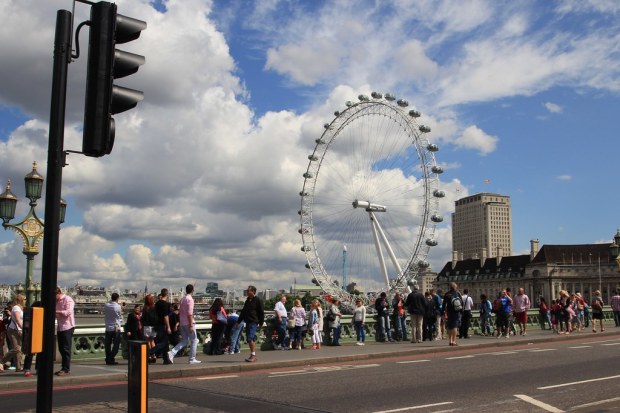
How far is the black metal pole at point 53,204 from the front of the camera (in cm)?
537

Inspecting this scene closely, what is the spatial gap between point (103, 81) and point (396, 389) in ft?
30.9

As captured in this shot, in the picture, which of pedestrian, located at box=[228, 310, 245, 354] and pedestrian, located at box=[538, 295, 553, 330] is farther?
pedestrian, located at box=[538, 295, 553, 330]

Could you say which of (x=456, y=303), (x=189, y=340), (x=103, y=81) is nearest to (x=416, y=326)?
(x=456, y=303)

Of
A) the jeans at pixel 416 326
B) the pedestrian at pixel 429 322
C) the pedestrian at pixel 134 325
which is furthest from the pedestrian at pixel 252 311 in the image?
the pedestrian at pixel 429 322

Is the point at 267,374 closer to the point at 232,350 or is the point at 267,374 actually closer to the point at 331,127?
the point at 232,350

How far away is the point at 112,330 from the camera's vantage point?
1862cm

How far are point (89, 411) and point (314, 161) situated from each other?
50277 millimetres

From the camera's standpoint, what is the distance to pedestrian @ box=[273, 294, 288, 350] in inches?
891

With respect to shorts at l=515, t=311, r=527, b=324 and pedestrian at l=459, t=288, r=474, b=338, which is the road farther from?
shorts at l=515, t=311, r=527, b=324

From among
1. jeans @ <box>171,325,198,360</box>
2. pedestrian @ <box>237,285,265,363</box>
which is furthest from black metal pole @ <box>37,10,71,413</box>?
pedestrian @ <box>237,285,265,363</box>

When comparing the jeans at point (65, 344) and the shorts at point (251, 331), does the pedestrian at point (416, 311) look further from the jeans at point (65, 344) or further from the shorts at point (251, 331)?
the jeans at point (65, 344)

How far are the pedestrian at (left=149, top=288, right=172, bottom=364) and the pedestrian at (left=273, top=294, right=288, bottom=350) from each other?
4.90 metres

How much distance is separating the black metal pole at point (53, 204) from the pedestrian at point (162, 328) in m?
12.8

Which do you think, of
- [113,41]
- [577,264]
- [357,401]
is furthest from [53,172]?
[577,264]
